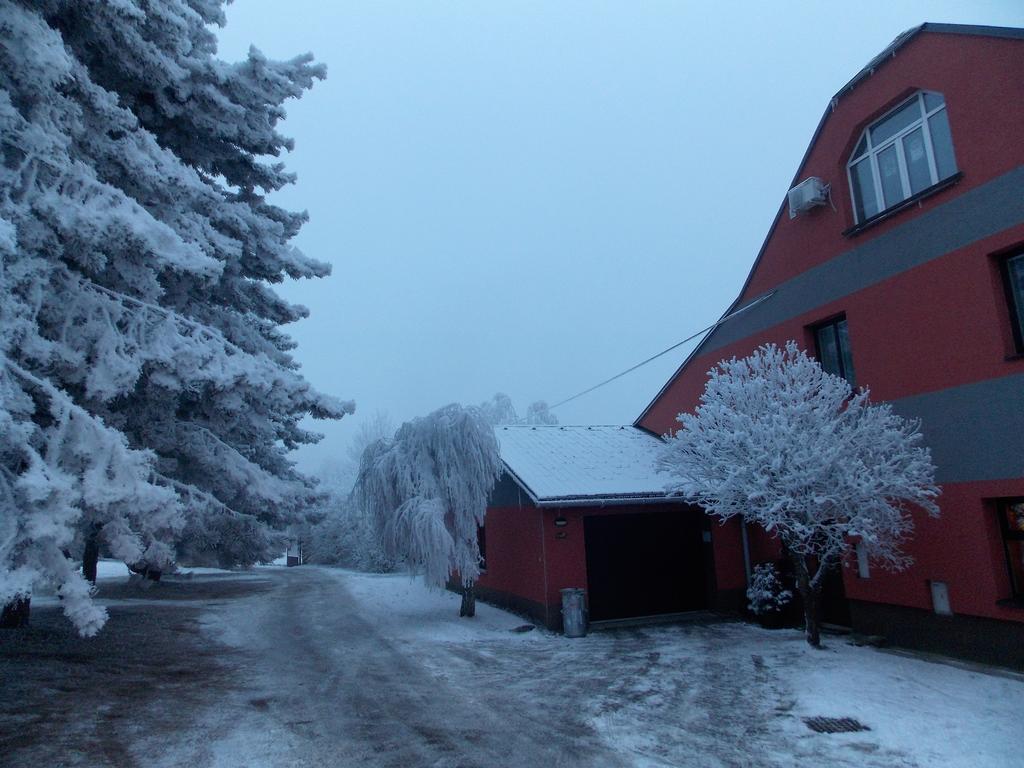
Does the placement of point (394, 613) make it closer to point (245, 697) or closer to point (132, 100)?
point (245, 697)

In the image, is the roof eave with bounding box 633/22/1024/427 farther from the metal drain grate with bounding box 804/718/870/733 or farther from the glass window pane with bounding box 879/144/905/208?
the metal drain grate with bounding box 804/718/870/733

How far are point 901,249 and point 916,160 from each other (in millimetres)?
1548

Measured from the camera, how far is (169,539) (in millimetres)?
7117

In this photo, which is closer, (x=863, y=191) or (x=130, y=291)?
(x=130, y=291)

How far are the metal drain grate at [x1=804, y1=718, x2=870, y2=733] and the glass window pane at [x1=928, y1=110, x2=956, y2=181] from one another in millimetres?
8133

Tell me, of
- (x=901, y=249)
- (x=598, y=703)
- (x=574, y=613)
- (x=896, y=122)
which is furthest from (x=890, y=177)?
(x=598, y=703)

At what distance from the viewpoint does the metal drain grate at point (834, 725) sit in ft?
21.8

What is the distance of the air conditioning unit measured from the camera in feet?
39.9

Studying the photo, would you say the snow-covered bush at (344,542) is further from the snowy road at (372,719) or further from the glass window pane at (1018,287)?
the glass window pane at (1018,287)

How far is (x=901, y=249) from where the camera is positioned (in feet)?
34.4

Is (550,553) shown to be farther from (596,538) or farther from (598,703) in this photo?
(598,703)

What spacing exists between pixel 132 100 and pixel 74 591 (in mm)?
7086

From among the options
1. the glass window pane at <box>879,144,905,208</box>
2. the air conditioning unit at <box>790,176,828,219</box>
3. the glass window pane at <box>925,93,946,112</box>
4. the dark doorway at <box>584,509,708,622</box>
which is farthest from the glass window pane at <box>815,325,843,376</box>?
the dark doorway at <box>584,509,708,622</box>

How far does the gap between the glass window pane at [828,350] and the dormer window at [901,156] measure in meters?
2.20
